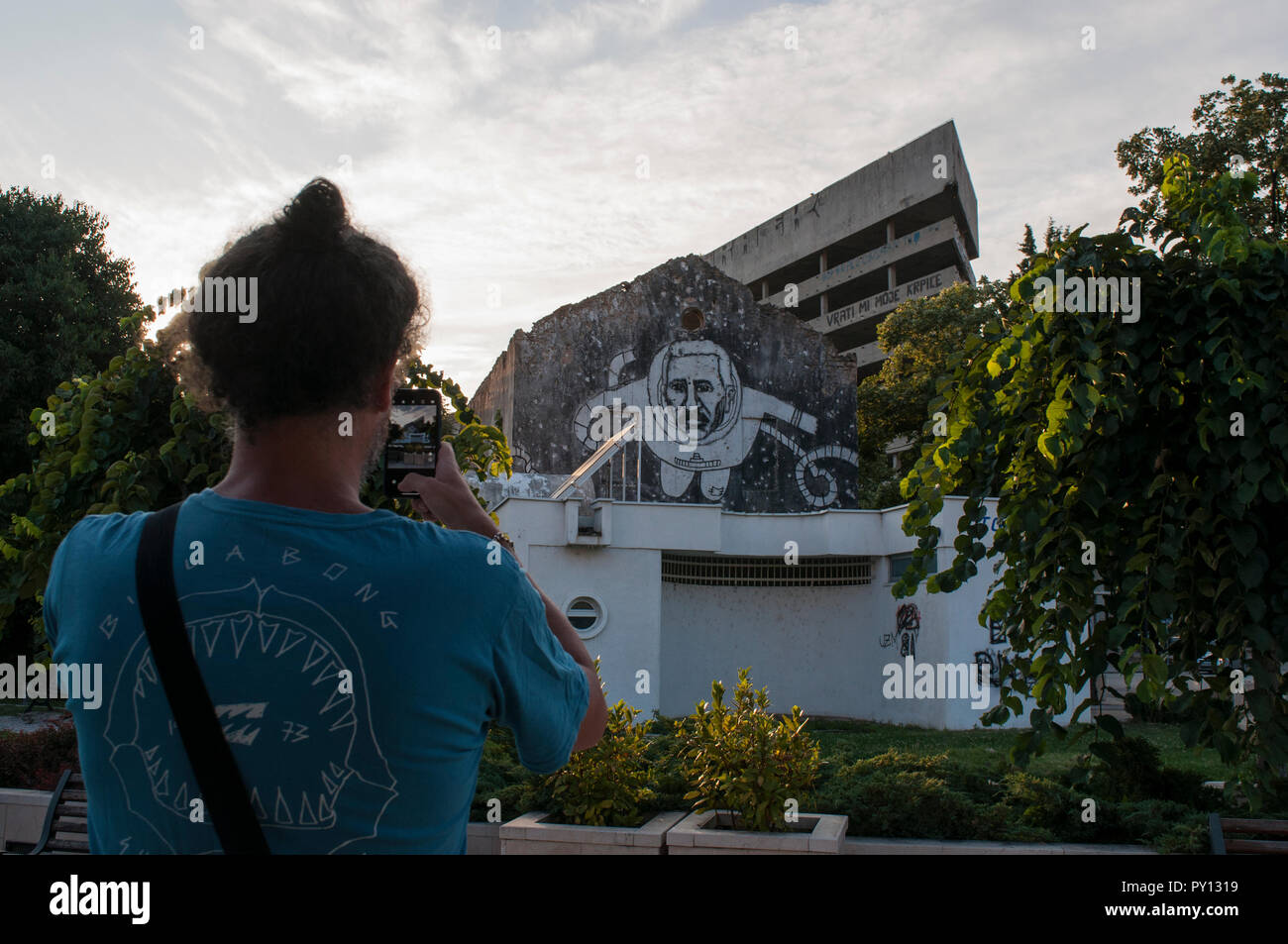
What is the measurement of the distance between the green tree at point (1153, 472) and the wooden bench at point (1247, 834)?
86 cm

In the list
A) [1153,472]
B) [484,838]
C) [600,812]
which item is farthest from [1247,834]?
[484,838]

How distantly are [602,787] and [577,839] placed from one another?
1.57ft

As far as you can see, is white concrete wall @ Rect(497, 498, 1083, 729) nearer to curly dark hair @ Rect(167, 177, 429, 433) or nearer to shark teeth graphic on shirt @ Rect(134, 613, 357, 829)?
curly dark hair @ Rect(167, 177, 429, 433)

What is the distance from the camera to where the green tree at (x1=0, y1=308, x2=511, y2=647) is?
6.59 meters

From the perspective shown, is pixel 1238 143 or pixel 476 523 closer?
pixel 476 523

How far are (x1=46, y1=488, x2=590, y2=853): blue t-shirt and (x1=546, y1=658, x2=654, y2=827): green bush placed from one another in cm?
582

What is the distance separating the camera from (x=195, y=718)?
54.1 inches

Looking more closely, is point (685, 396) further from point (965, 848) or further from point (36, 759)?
point (965, 848)

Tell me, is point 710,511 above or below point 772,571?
above

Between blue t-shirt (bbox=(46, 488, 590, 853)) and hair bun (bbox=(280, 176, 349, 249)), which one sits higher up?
hair bun (bbox=(280, 176, 349, 249))

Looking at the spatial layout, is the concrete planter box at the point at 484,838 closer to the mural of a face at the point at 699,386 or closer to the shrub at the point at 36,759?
the shrub at the point at 36,759

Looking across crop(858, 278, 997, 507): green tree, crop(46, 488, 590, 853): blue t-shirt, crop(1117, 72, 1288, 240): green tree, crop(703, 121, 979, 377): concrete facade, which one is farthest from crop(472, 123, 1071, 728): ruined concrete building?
crop(46, 488, 590, 853): blue t-shirt

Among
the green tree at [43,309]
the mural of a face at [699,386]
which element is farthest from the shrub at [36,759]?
the mural of a face at [699,386]

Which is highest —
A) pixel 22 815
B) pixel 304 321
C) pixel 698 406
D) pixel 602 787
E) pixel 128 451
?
pixel 698 406
